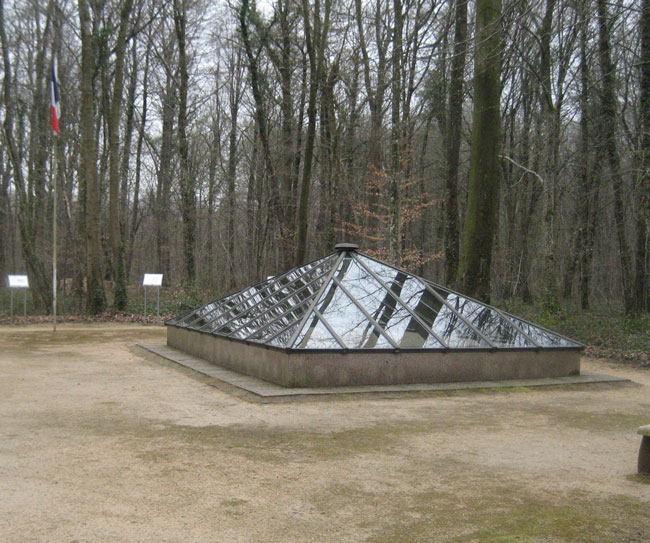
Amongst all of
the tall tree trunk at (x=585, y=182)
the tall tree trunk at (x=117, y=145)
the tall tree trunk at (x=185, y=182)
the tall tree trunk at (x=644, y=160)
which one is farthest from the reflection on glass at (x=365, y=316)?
the tall tree trunk at (x=185, y=182)

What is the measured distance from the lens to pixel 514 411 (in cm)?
756

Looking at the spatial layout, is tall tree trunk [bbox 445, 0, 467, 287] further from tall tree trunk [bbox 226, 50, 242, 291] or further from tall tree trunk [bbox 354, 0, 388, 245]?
tall tree trunk [bbox 226, 50, 242, 291]

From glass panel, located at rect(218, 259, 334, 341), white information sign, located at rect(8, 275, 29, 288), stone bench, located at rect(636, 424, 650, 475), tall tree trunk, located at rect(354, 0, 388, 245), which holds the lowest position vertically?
stone bench, located at rect(636, 424, 650, 475)

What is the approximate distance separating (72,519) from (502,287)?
834 inches

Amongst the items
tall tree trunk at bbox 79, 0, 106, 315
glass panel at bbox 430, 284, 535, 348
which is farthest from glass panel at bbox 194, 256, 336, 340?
tall tree trunk at bbox 79, 0, 106, 315

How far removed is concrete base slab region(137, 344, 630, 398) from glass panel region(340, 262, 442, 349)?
0.62 m

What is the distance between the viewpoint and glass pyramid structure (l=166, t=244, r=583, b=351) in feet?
29.3

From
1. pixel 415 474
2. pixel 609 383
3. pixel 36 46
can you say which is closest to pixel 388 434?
pixel 415 474

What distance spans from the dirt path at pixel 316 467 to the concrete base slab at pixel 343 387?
0.32 m

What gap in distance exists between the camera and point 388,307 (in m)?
9.91

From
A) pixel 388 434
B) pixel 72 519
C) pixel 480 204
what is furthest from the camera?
pixel 480 204

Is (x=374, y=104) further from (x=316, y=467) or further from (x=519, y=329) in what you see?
(x=316, y=467)

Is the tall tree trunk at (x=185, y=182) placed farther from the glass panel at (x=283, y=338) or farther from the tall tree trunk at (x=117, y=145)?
the glass panel at (x=283, y=338)

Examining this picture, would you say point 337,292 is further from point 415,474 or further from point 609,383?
point 415,474
